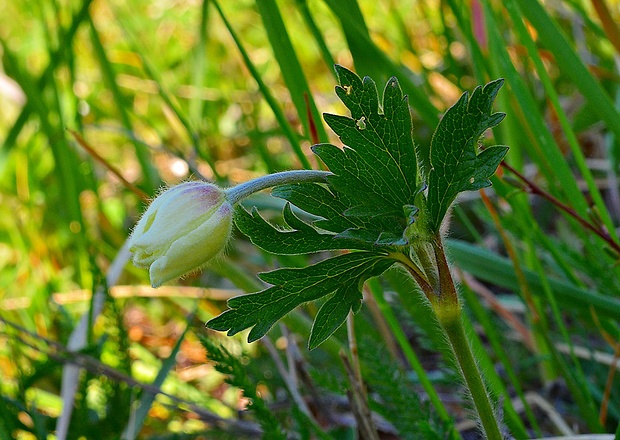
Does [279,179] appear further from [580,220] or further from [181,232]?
[580,220]

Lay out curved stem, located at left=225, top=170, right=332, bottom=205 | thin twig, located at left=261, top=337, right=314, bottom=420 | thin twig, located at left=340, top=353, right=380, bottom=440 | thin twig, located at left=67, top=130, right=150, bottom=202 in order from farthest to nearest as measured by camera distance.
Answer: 1. thin twig, located at left=67, top=130, right=150, bottom=202
2. thin twig, located at left=261, top=337, right=314, bottom=420
3. thin twig, located at left=340, top=353, right=380, bottom=440
4. curved stem, located at left=225, top=170, right=332, bottom=205

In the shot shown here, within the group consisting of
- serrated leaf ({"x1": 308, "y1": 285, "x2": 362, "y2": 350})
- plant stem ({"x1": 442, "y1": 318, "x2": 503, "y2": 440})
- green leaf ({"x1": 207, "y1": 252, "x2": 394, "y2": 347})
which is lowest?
plant stem ({"x1": 442, "y1": 318, "x2": 503, "y2": 440})

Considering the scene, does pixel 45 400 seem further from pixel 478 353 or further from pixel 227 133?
A: pixel 227 133

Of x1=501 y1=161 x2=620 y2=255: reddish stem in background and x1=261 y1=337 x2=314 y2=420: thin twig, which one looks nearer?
x1=501 y1=161 x2=620 y2=255: reddish stem in background

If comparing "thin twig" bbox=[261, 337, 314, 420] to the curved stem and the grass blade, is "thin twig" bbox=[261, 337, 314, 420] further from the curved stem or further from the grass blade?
the curved stem

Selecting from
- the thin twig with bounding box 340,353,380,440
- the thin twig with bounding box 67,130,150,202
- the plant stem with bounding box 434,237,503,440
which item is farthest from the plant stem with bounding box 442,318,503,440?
the thin twig with bounding box 67,130,150,202

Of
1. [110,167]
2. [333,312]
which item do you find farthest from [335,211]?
[110,167]

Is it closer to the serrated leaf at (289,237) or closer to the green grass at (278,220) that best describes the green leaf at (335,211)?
the serrated leaf at (289,237)

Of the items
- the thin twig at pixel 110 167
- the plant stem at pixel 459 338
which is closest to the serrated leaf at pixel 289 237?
the plant stem at pixel 459 338
